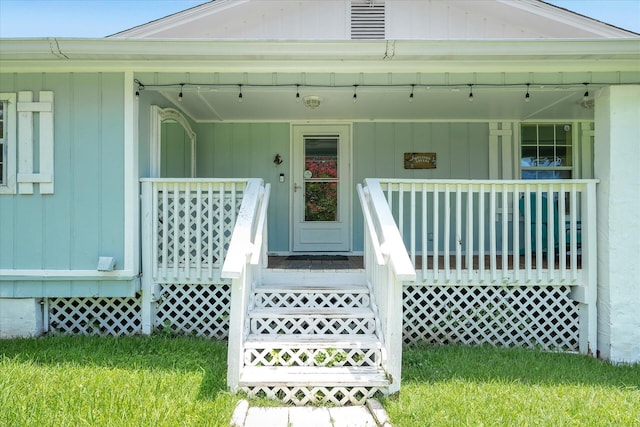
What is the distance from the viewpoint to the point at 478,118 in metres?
6.48

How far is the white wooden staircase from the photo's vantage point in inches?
124

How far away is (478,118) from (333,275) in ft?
11.5

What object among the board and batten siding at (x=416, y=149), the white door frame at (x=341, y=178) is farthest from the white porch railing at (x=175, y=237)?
the board and batten siding at (x=416, y=149)

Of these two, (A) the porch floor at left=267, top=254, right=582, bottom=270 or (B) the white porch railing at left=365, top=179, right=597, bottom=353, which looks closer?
(B) the white porch railing at left=365, top=179, right=597, bottom=353

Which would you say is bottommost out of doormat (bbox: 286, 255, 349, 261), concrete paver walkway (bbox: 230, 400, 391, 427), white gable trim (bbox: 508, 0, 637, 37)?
concrete paver walkway (bbox: 230, 400, 391, 427)

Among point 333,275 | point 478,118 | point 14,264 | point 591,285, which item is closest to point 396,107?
point 478,118

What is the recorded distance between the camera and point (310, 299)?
4.31 m

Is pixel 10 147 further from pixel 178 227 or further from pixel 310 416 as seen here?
pixel 310 416

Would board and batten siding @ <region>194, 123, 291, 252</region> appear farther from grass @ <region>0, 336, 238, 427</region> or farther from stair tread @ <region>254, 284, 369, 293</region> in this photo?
grass @ <region>0, 336, 238, 427</region>

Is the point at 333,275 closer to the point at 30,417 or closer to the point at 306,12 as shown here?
the point at 30,417

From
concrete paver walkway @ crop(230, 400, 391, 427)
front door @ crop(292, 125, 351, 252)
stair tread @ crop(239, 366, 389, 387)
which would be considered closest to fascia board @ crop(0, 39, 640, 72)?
front door @ crop(292, 125, 351, 252)

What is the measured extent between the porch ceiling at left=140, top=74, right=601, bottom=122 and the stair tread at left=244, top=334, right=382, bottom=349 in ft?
7.93

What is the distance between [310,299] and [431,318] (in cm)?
133

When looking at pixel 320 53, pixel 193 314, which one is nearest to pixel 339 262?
pixel 193 314
